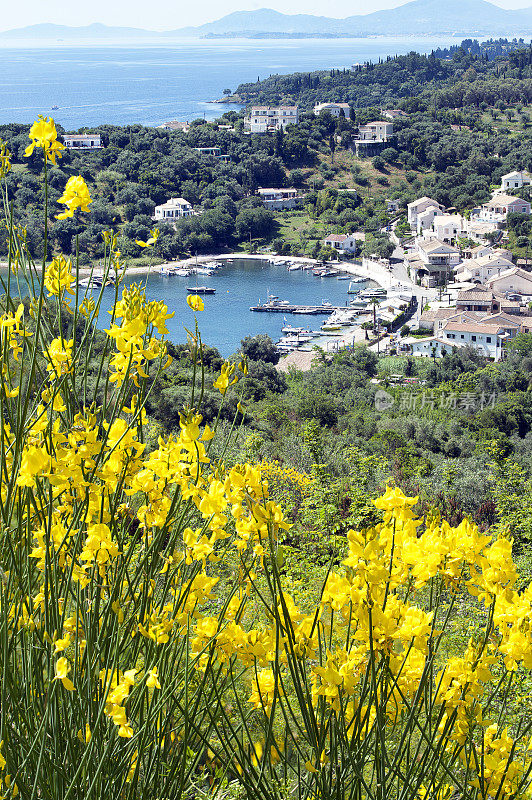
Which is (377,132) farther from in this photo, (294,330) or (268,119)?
(294,330)

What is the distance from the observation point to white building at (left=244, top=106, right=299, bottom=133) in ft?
134

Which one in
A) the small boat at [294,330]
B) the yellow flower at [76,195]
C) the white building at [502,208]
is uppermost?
the yellow flower at [76,195]

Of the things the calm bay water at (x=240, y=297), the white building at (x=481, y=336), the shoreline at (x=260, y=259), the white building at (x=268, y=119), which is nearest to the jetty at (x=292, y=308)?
the calm bay water at (x=240, y=297)

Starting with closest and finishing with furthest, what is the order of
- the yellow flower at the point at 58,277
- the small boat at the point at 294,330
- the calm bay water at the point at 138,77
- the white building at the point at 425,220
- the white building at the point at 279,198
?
the yellow flower at the point at 58,277 → the small boat at the point at 294,330 → the white building at the point at 425,220 → the white building at the point at 279,198 → the calm bay water at the point at 138,77

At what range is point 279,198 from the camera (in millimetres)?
33688

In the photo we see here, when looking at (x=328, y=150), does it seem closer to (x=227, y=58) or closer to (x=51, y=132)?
(x=51, y=132)

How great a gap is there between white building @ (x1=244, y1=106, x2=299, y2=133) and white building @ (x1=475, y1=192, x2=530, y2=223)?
14.2 m

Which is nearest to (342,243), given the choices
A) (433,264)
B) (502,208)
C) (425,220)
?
(425,220)

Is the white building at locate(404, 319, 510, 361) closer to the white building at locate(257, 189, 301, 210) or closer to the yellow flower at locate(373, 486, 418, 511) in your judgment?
the white building at locate(257, 189, 301, 210)

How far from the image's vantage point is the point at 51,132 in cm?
92

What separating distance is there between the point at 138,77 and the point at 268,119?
63098 millimetres

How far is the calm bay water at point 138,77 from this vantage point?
2403 inches

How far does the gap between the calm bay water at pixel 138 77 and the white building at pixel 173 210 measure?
66.7 feet

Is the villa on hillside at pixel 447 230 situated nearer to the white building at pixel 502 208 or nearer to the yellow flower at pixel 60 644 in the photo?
the white building at pixel 502 208
